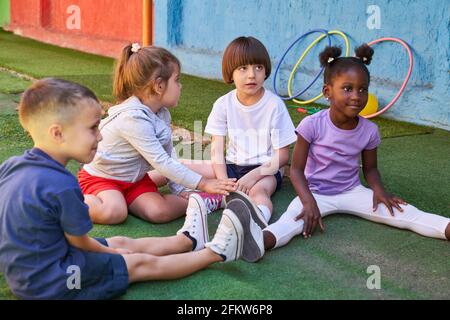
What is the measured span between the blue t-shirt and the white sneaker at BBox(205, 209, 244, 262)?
59 cm

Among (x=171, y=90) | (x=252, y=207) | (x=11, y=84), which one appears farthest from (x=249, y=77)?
(x=11, y=84)

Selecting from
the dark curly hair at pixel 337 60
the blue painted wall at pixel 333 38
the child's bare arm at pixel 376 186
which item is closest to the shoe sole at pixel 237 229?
the child's bare arm at pixel 376 186

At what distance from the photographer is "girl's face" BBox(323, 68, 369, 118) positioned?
3.12 m

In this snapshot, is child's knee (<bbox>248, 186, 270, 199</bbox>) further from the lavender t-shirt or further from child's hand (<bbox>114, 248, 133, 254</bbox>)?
child's hand (<bbox>114, 248, 133, 254</bbox>)

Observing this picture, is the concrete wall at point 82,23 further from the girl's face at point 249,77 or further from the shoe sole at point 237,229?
the shoe sole at point 237,229

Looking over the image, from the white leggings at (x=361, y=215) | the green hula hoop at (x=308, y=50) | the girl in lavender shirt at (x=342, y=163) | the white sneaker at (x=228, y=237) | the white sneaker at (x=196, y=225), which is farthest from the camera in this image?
the green hula hoop at (x=308, y=50)

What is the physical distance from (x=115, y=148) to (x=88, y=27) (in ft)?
30.3

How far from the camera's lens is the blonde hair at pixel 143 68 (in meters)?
3.22

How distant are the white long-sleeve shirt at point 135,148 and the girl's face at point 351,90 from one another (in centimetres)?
86

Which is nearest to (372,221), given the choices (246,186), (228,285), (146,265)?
(246,186)

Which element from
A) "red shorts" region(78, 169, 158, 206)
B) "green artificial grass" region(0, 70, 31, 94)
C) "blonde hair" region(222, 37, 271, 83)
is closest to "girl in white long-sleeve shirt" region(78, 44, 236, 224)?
"red shorts" region(78, 169, 158, 206)

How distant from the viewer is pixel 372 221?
323 centimetres

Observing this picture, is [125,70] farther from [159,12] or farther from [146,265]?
[159,12]

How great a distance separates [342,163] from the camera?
3.31 meters
